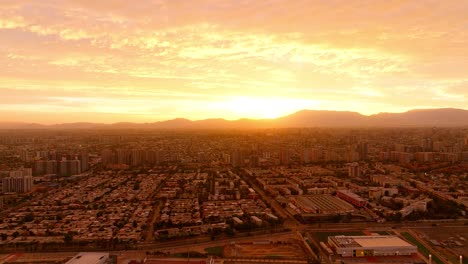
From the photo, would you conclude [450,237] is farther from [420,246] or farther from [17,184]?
[17,184]

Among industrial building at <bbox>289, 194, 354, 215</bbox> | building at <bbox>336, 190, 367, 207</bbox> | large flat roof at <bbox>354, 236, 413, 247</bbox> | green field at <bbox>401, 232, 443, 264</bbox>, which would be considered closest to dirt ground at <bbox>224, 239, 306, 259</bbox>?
large flat roof at <bbox>354, 236, 413, 247</bbox>

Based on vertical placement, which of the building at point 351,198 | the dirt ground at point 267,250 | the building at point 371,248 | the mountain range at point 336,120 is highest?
the mountain range at point 336,120

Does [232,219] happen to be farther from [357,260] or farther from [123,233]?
[357,260]

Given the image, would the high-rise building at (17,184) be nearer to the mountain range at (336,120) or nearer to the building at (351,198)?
the building at (351,198)

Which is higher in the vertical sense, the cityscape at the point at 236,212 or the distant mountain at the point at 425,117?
the distant mountain at the point at 425,117

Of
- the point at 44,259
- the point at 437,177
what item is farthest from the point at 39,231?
the point at 437,177

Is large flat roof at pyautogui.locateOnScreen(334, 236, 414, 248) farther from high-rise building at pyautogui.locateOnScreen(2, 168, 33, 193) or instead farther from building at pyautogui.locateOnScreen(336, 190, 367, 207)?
high-rise building at pyautogui.locateOnScreen(2, 168, 33, 193)

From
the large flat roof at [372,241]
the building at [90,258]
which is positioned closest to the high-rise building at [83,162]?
the building at [90,258]

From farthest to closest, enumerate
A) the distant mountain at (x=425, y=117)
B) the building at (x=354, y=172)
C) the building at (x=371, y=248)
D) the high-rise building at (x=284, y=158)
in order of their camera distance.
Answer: the distant mountain at (x=425, y=117)
the high-rise building at (x=284, y=158)
the building at (x=354, y=172)
the building at (x=371, y=248)
